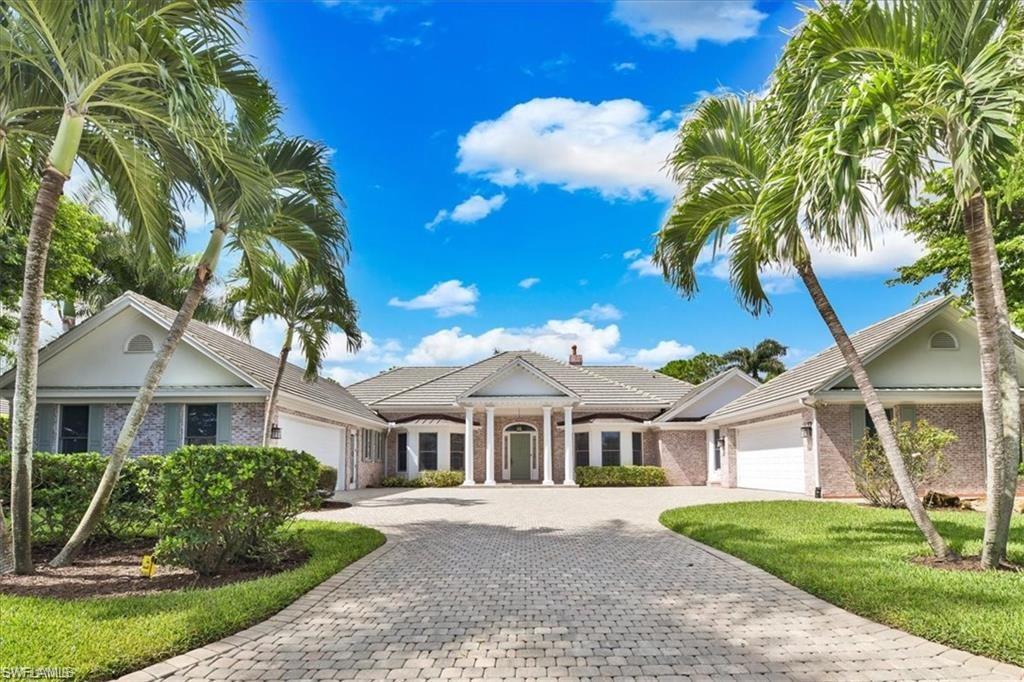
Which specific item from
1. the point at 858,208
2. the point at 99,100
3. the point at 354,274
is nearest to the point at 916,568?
the point at 858,208

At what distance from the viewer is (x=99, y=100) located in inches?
315

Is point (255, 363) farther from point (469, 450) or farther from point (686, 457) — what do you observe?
point (686, 457)

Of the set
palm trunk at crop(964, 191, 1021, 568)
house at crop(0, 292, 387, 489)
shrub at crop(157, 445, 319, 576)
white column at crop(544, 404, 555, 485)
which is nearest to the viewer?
shrub at crop(157, 445, 319, 576)

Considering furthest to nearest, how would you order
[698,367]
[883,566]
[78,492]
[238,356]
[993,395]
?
[698,367], [238,356], [78,492], [883,566], [993,395]

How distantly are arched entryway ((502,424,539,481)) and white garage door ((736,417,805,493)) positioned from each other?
9.56 meters

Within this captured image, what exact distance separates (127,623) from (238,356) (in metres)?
15.6

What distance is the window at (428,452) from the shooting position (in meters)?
30.9

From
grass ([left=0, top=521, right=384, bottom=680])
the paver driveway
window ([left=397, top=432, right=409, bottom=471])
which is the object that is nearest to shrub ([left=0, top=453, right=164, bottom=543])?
grass ([left=0, top=521, right=384, bottom=680])

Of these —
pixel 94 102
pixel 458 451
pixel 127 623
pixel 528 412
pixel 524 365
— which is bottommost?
pixel 127 623

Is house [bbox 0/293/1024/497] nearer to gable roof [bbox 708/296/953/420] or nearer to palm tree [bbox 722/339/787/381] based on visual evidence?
gable roof [bbox 708/296/953/420]

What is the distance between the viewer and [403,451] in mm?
31375

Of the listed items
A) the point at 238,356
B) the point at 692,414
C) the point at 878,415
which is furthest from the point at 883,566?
the point at 692,414

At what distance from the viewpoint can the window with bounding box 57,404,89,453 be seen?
19.0m

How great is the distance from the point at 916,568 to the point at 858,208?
4.21 meters
